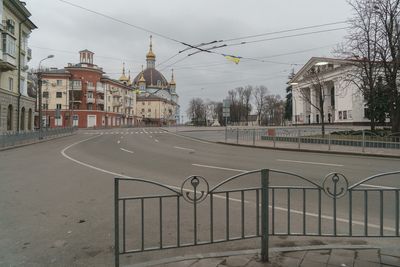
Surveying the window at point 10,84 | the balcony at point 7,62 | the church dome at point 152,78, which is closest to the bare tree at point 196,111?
the church dome at point 152,78

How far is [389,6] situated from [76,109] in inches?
3098

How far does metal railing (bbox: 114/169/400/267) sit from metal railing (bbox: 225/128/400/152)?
1525cm

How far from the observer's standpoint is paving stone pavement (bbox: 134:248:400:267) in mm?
3920

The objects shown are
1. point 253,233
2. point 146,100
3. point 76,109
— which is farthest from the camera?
point 146,100

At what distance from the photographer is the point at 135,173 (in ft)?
39.1

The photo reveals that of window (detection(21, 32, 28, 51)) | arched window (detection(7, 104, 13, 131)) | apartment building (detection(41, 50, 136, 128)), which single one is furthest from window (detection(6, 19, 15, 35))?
apartment building (detection(41, 50, 136, 128))

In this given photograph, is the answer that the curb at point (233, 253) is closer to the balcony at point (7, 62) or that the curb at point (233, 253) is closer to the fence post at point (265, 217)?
the fence post at point (265, 217)

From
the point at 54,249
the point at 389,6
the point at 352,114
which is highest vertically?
the point at 389,6

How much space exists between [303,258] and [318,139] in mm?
21935

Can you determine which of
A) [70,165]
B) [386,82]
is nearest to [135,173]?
[70,165]

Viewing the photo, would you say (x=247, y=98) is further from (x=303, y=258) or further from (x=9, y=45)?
(x=303, y=258)

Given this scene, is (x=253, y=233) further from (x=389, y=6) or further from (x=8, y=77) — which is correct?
(x=8, y=77)

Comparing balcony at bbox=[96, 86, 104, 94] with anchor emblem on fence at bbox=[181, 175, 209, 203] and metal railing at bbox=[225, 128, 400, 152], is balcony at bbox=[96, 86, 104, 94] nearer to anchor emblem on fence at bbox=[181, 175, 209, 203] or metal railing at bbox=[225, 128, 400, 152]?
metal railing at bbox=[225, 128, 400, 152]

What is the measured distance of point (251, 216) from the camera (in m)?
6.25
